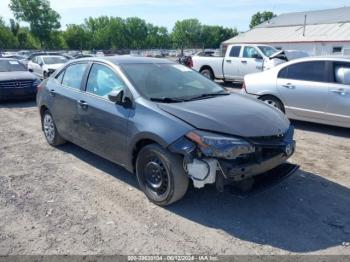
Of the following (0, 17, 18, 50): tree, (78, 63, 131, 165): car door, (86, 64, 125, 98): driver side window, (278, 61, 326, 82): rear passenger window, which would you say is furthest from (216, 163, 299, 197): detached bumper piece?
(0, 17, 18, 50): tree

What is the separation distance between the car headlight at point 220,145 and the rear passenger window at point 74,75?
8.18 ft

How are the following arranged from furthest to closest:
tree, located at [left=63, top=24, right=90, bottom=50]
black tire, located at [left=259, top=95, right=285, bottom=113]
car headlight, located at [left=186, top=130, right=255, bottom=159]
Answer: tree, located at [left=63, top=24, right=90, bottom=50] < black tire, located at [left=259, top=95, right=285, bottom=113] < car headlight, located at [left=186, top=130, right=255, bottom=159]

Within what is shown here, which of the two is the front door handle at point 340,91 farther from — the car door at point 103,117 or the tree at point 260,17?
the tree at point 260,17

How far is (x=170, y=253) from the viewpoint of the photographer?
331 cm

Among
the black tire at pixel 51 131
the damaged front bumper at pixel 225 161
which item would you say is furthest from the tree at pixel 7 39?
the damaged front bumper at pixel 225 161

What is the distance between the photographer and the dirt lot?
135 inches

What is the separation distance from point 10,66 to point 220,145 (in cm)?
1120

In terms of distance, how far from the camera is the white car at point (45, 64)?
56.0ft

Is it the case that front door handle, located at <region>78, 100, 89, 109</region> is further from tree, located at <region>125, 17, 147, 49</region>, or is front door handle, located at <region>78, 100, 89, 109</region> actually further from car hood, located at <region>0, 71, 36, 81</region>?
tree, located at <region>125, 17, 147, 49</region>

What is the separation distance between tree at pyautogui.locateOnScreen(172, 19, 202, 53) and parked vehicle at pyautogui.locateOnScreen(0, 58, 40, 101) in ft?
359

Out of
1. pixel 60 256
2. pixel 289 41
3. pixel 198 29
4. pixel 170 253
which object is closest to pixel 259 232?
pixel 170 253

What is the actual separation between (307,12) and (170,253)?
55.3 meters

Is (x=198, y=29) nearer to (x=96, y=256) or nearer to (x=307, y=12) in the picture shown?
(x=307, y=12)

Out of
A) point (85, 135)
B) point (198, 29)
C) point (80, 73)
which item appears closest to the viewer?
point (85, 135)
